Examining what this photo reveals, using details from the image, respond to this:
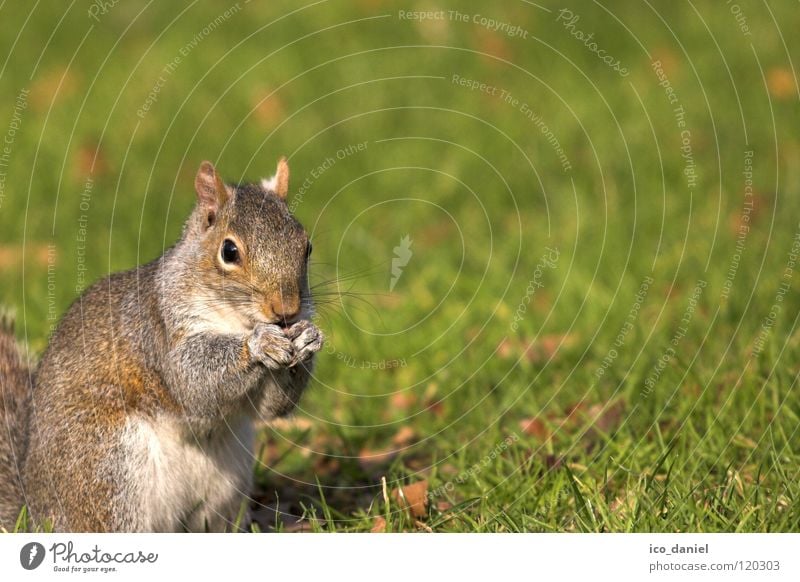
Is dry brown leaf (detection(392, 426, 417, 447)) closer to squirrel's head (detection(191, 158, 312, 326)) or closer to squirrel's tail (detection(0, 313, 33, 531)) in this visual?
squirrel's head (detection(191, 158, 312, 326))

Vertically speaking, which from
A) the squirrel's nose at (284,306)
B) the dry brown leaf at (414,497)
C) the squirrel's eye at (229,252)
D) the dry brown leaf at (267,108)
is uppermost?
the dry brown leaf at (267,108)

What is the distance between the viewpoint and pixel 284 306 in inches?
114

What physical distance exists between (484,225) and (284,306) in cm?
297

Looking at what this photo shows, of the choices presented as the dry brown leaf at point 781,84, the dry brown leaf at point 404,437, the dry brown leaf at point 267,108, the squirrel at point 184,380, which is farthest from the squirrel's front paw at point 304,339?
the dry brown leaf at point 781,84

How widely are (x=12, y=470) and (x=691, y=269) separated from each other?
2893 millimetres

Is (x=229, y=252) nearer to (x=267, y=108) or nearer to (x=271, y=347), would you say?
(x=271, y=347)

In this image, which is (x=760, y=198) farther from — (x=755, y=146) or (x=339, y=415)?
(x=339, y=415)

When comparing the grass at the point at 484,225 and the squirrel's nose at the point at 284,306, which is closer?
the squirrel's nose at the point at 284,306

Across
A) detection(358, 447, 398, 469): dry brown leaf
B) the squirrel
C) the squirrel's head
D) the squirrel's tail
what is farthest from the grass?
the squirrel's tail

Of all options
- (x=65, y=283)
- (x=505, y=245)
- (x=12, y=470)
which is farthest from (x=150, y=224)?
(x=12, y=470)

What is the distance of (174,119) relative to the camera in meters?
6.37
